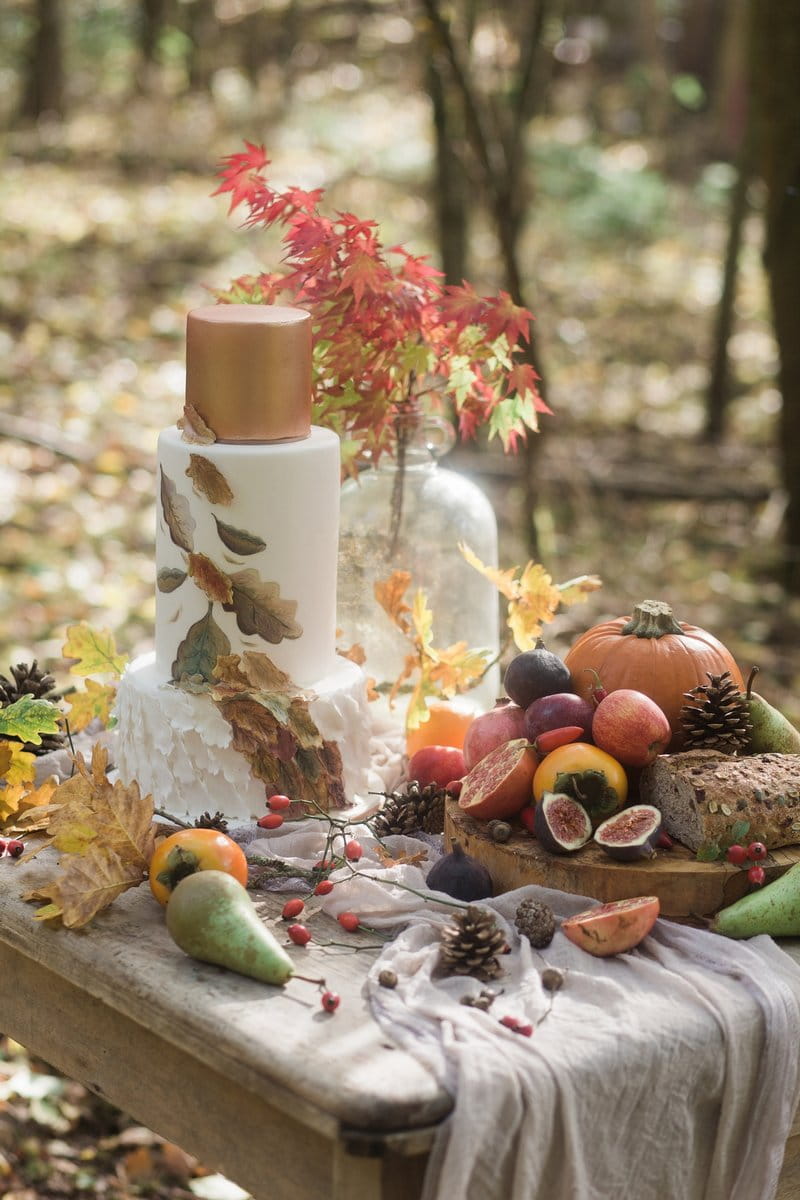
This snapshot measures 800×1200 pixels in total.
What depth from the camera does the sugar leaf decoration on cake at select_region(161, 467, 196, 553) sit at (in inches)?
77.5

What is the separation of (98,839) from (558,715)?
0.62 meters

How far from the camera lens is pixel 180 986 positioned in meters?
1.57

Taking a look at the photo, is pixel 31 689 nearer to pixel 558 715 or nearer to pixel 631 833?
pixel 558 715

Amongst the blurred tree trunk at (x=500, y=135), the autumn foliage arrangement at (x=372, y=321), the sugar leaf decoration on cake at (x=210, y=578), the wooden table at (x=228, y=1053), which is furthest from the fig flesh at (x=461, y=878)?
the blurred tree trunk at (x=500, y=135)

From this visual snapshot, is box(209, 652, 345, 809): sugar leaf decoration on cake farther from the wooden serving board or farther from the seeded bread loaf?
the seeded bread loaf

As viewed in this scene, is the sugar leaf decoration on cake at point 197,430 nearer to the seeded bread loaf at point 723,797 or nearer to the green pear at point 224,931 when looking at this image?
the green pear at point 224,931

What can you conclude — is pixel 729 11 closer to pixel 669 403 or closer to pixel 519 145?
pixel 669 403

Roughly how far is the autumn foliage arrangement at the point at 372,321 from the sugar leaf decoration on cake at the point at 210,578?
400 millimetres

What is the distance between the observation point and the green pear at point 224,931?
1.58 metres

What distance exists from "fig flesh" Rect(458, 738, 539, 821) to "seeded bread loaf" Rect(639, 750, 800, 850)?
6.4 inches

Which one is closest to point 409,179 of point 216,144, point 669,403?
point 216,144

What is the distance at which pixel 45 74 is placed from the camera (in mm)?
12141

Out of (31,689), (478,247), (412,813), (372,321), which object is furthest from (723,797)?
(478,247)

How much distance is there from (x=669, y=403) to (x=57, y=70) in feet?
22.3
